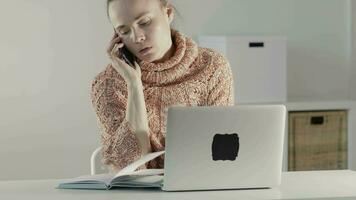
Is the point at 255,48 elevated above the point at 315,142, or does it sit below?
above

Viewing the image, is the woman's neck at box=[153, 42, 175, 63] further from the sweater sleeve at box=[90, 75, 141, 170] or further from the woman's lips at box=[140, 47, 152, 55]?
the sweater sleeve at box=[90, 75, 141, 170]

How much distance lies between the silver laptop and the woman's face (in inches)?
25.5

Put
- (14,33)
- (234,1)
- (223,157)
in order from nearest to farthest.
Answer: (223,157), (14,33), (234,1)

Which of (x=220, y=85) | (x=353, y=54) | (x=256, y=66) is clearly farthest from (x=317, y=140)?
(x=220, y=85)

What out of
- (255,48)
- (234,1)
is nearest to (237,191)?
(255,48)

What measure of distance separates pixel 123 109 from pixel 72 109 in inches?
63.7

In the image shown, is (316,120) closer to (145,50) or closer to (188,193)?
(145,50)

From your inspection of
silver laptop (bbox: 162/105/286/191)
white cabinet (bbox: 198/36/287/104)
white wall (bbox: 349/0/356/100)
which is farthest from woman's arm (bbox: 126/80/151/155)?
white wall (bbox: 349/0/356/100)

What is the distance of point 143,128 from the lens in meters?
2.47

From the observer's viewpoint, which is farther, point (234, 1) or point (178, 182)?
point (234, 1)

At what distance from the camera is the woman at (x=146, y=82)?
2496mm

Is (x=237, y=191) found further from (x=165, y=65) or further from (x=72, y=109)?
(x=72, y=109)

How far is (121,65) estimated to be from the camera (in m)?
2.56

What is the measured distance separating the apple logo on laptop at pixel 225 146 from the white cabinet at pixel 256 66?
203cm
